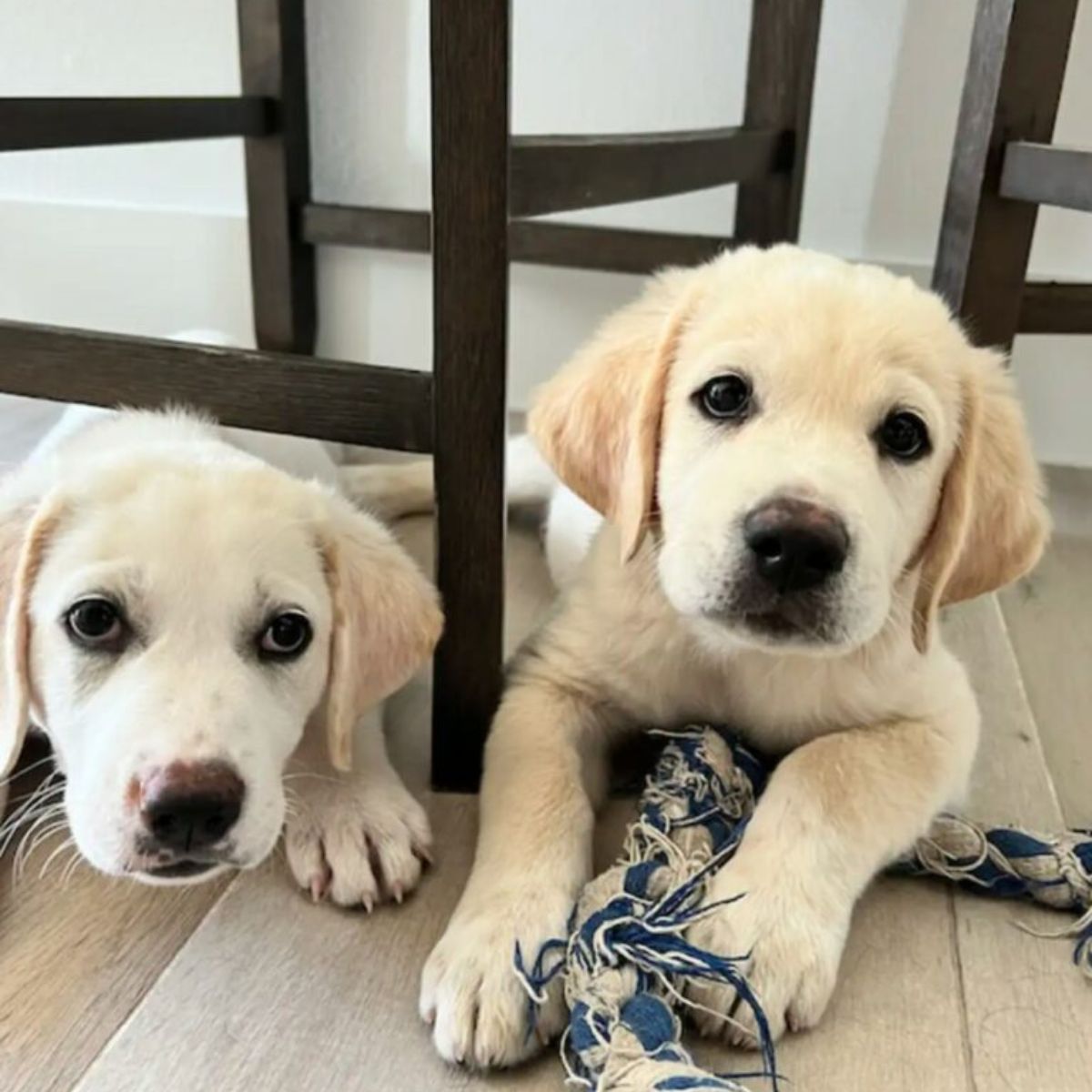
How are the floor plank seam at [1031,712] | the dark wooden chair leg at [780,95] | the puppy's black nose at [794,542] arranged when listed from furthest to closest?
the dark wooden chair leg at [780,95] → the floor plank seam at [1031,712] → the puppy's black nose at [794,542]

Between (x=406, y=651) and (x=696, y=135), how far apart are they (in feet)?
3.33

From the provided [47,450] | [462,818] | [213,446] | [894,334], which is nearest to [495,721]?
[462,818]

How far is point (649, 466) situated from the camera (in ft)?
4.09

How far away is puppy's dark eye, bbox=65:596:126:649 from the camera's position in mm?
1093

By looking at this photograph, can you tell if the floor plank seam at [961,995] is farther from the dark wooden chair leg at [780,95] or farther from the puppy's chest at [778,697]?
the dark wooden chair leg at [780,95]

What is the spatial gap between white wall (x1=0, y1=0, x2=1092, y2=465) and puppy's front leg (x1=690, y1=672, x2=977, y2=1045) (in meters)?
1.36

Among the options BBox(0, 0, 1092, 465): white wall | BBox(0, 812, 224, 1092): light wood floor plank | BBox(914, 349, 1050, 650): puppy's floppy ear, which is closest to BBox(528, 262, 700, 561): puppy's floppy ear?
BBox(914, 349, 1050, 650): puppy's floppy ear

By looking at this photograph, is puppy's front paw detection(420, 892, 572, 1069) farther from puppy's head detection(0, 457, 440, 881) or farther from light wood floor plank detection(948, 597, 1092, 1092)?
light wood floor plank detection(948, 597, 1092, 1092)

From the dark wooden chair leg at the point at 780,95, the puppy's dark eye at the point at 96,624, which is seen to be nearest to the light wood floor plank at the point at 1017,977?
the puppy's dark eye at the point at 96,624

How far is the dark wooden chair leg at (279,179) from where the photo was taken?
7.50 ft

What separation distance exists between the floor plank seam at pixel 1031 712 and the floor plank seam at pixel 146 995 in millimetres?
882

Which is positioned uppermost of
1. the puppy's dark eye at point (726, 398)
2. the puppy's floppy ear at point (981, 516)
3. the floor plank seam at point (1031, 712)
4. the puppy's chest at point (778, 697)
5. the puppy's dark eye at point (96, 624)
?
the puppy's dark eye at point (726, 398)

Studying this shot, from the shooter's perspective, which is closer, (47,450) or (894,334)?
(894,334)

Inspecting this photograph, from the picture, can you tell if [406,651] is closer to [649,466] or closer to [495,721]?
[495,721]
